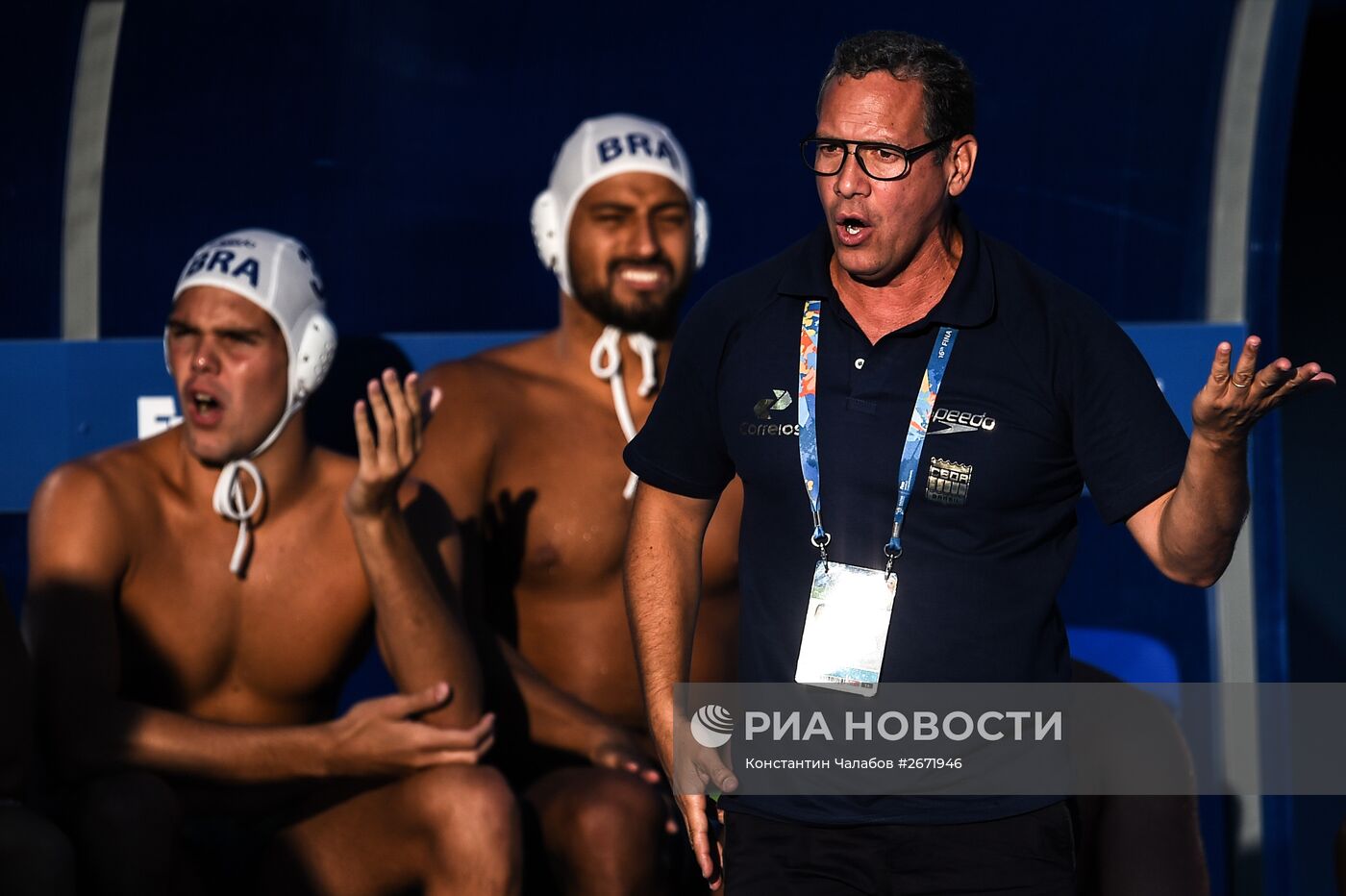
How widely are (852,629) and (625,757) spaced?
53.5 inches

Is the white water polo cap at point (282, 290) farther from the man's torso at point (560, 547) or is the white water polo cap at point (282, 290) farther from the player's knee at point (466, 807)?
the player's knee at point (466, 807)

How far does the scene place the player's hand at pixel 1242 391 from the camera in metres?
1.88

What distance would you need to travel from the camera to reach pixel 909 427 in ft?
7.18

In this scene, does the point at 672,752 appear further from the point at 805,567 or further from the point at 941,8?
the point at 941,8

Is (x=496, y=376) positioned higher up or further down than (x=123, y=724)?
higher up

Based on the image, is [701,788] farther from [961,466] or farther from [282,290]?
→ [282,290]

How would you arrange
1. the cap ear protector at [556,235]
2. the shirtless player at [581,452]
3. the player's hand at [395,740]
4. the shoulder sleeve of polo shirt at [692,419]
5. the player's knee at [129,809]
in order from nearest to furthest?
the shoulder sleeve of polo shirt at [692,419], the player's knee at [129,809], the player's hand at [395,740], the shirtless player at [581,452], the cap ear protector at [556,235]

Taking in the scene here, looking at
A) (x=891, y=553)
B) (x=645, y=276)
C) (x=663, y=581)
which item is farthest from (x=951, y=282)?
(x=645, y=276)

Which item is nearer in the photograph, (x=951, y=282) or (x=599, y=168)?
(x=951, y=282)

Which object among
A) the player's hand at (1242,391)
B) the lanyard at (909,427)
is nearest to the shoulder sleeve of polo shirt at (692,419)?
the lanyard at (909,427)

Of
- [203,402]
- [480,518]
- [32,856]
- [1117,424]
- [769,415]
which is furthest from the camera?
[480,518]

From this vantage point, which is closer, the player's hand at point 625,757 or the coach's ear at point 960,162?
the coach's ear at point 960,162

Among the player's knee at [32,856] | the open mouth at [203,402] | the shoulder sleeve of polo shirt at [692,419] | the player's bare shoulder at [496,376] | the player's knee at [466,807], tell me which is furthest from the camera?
the player's bare shoulder at [496,376]

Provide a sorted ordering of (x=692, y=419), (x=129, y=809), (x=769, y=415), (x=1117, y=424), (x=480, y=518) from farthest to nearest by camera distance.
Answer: (x=480, y=518)
(x=129, y=809)
(x=692, y=419)
(x=769, y=415)
(x=1117, y=424)
